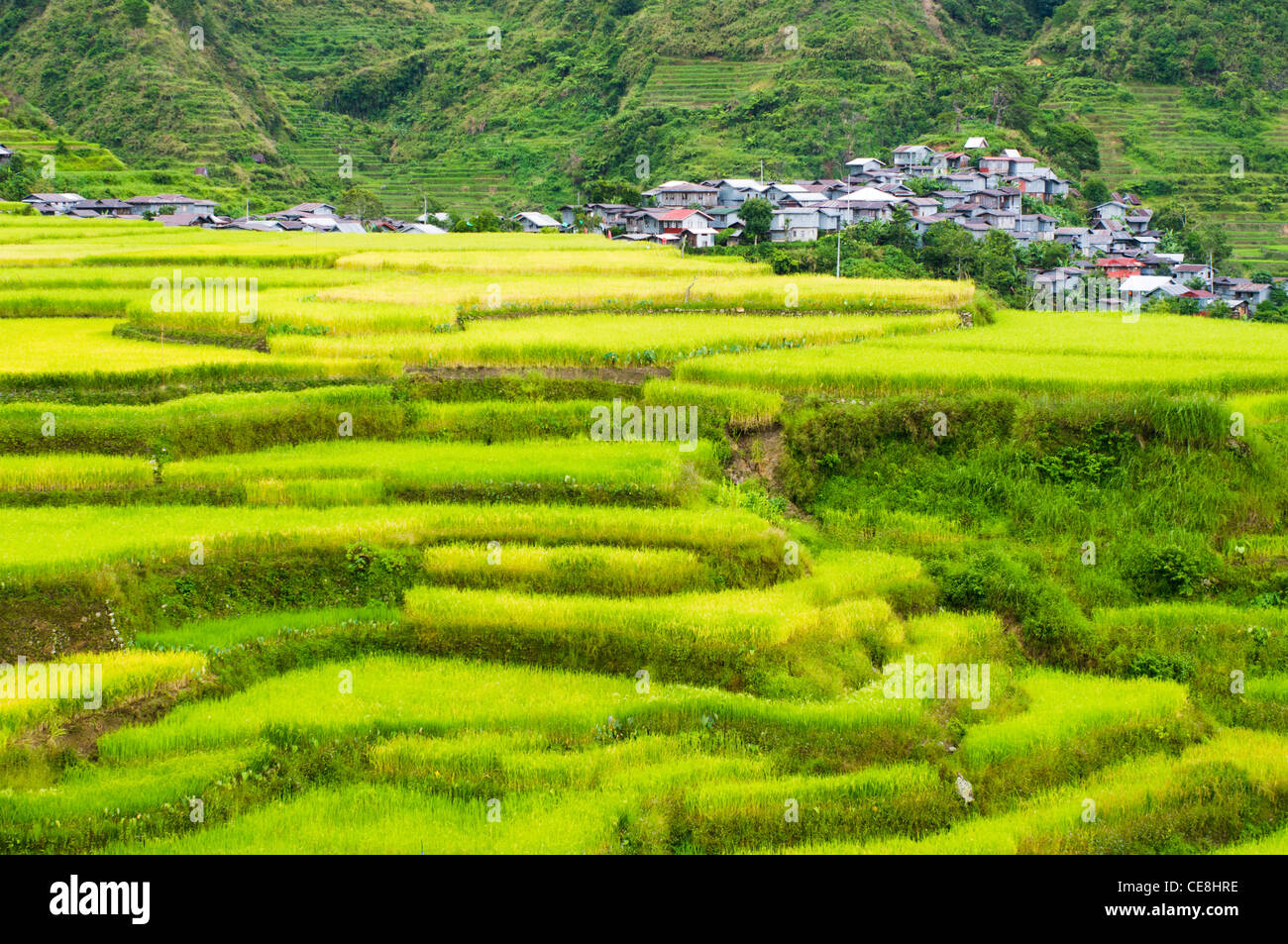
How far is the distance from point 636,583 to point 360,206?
48982 mm

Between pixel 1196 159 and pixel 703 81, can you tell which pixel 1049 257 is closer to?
pixel 1196 159

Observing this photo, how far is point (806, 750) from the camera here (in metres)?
9.90

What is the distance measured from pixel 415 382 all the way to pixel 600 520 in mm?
5120

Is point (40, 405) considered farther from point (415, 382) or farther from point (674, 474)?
point (674, 474)

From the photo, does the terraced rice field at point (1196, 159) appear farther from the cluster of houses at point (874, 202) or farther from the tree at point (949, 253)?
the tree at point (949, 253)

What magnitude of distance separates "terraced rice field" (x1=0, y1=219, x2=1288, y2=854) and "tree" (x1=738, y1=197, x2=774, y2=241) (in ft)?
77.5

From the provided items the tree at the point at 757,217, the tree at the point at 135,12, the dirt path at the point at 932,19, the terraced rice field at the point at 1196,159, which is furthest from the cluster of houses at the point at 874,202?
the tree at the point at 135,12

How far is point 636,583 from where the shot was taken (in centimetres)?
1265

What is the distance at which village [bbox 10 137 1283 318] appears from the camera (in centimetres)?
4078

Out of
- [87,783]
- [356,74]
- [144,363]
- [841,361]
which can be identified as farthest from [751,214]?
[356,74]

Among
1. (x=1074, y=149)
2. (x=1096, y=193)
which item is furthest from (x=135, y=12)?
(x=1096, y=193)

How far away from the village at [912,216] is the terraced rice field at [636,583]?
20.9 m

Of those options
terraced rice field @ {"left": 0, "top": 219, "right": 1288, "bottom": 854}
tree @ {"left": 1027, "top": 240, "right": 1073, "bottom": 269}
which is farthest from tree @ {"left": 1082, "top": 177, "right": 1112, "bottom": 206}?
terraced rice field @ {"left": 0, "top": 219, "right": 1288, "bottom": 854}

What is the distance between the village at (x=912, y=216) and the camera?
134 ft
